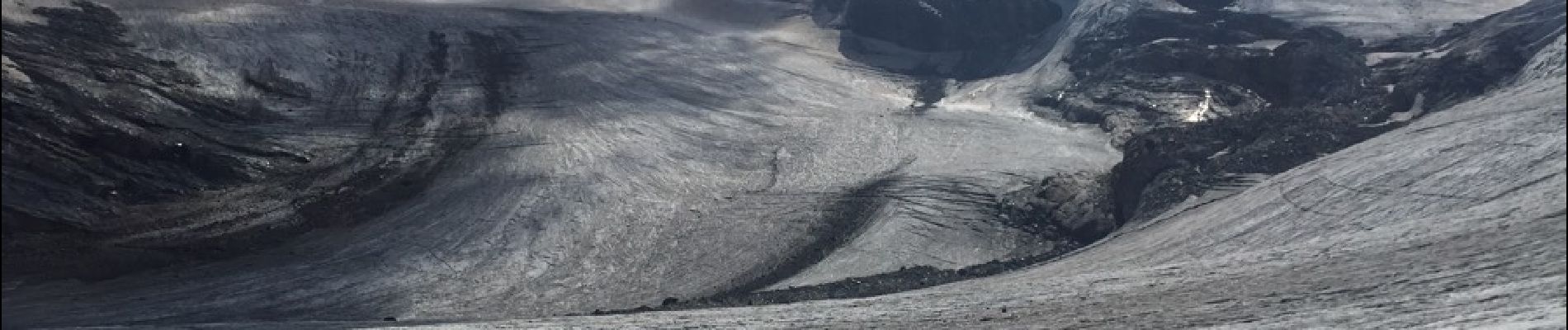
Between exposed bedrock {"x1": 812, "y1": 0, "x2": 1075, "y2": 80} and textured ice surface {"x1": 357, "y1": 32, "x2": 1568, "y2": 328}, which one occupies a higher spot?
textured ice surface {"x1": 357, "y1": 32, "x2": 1568, "y2": 328}

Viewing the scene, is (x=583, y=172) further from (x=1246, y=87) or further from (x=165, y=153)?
(x=1246, y=87)

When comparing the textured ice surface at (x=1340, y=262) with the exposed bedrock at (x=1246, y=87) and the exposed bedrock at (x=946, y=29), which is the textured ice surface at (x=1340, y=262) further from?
the exposed bedrock at (x=946, y=29)

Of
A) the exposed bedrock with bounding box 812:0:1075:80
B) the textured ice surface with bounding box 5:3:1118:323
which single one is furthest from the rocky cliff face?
the exposed bedrock with bounding box 812:0:1075:80

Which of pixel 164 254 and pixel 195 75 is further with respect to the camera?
pixel 195 75

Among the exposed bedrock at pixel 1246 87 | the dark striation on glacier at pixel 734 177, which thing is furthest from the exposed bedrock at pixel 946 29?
the dark striation on glacier at pixel 734 177

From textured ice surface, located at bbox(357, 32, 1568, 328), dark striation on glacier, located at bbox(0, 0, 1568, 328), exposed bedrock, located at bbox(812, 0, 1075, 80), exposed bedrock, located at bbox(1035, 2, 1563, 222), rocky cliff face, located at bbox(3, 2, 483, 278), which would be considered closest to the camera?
textured ice surface, located at bbox(357, 32, 1568, 328)

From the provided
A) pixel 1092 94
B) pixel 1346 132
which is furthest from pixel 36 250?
pixel 1092 94

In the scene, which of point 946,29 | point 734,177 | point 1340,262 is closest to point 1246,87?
point 946,29

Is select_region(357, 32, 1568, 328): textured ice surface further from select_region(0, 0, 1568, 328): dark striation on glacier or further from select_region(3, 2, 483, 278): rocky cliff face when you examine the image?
select_region(3, 2, 483, 278): rocky cliff face

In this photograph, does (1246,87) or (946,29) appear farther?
(946,29)

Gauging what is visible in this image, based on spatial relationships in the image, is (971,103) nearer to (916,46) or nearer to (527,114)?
(916,46)

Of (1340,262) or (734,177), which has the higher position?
(1340,262)
